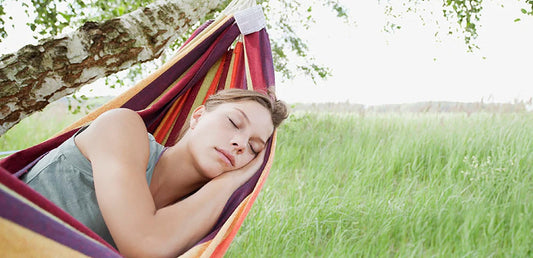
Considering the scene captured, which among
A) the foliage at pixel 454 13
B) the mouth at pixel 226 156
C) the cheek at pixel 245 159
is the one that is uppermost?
the foliage at pixel 454 13

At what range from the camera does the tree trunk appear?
151 centimetres

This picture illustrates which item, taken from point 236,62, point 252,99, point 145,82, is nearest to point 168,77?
point 145,82

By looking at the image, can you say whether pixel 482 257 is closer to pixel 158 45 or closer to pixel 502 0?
pixel 502 0

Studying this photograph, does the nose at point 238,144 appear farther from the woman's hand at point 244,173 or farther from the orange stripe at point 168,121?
the orange stripe at point 168,121

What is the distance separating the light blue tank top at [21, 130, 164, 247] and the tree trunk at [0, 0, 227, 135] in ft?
1.44

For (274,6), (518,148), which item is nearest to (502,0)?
(518,148)

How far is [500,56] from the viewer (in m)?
4.34

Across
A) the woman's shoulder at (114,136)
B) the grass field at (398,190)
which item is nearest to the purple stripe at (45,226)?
the woman's shoulder at (114,136)

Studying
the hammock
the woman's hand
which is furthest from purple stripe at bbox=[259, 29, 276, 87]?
the woman's hand

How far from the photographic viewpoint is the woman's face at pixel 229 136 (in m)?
1.33

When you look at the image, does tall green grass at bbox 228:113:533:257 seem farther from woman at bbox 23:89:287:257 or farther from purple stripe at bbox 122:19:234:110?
woman at bbox 23:89:287:257

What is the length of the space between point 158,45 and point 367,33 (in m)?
2.75

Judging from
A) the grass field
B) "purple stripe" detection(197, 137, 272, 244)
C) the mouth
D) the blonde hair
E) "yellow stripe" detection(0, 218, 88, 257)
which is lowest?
the grass field

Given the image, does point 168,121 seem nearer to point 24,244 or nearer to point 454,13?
point 24,244
